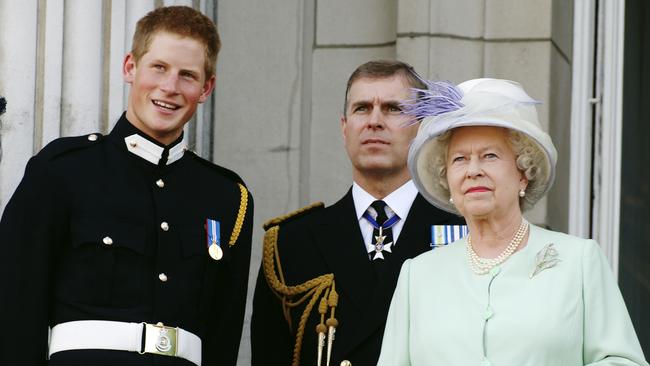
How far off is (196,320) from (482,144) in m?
1.05

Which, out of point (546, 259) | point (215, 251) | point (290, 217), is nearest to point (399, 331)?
point (546, 259)

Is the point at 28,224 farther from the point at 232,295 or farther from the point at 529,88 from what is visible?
the point at 529,88

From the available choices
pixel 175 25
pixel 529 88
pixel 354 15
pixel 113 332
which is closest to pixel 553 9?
pixel 529 88

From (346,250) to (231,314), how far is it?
0.52 metres

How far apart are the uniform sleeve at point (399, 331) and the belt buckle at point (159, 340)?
2.10ft

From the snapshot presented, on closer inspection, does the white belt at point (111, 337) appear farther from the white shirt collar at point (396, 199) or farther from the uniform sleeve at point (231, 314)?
the white shirt collar at point (396, 199)

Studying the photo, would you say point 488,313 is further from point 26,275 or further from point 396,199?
point 26,275

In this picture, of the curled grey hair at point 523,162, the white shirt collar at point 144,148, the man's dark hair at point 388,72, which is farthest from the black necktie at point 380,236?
the white shirt collar at point 144,148

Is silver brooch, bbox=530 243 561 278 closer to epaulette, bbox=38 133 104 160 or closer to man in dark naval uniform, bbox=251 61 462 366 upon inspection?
man in dark naval uniform, bbox=251 61 462 366

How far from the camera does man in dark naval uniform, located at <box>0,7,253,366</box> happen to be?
5.37 m

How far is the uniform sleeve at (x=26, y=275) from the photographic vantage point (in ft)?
17.6

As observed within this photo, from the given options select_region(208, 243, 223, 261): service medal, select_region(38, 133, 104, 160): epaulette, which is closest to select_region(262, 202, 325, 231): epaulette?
select_region(208, 243, 223, 261): service medal

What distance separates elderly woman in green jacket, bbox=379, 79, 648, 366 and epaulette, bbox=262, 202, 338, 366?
2.25 feet

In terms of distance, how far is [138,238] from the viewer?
5.50 metres
